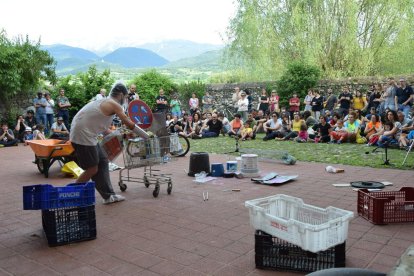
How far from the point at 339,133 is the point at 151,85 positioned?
462 inches

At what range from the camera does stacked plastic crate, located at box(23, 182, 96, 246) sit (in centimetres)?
422

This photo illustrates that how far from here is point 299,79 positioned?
1920 cm

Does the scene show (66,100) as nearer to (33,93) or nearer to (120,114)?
(33,93)

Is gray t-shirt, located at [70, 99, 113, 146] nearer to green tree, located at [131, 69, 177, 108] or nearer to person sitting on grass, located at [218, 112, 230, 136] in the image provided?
person sitting on grass, located at [218, 112, 230, 136]

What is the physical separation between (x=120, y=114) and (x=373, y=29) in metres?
20.4

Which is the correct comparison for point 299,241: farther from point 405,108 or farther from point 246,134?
point 405,108

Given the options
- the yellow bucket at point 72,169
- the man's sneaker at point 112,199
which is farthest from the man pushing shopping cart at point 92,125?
the yellow bucket at point 72,169

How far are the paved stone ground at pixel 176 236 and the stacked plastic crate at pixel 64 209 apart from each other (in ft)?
0.44

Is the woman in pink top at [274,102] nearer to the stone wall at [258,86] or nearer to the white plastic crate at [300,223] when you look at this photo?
the stone wall at [258,86]

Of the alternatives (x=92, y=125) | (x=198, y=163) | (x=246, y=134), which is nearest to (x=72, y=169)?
(x=198, y=163)

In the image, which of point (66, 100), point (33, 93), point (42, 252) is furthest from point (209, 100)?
point (42, 252)

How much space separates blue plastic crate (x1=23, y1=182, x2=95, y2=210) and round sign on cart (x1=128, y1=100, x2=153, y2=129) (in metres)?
2.17

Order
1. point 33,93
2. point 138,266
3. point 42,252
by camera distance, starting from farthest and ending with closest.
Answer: point 33,93 → point 42,252 → point 138,266

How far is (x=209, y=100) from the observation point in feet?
70.9
